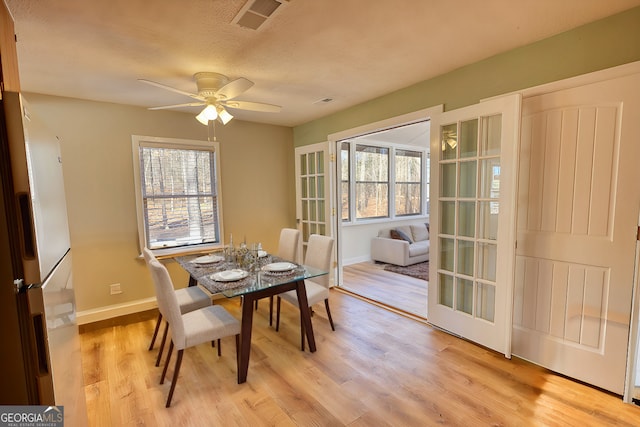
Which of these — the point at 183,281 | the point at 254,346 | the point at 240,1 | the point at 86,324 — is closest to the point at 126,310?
the point at 86,324

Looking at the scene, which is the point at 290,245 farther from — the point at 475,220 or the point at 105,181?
the point at 105,181

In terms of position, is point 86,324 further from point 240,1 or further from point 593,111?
point 593,111

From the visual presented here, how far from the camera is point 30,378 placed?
3.25ft

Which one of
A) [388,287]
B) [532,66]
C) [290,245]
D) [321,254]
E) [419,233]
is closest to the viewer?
[532,66]

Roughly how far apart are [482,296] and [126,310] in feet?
12.2

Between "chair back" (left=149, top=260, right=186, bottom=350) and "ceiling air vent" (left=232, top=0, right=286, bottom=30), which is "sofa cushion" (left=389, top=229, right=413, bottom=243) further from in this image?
"ceiling air vent" (left=232, top=0, right=286, bottom=30)

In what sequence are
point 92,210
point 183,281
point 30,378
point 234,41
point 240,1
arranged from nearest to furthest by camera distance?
1. point 30,378
2. point 240,1
3. point 234,41
4. point 92,210
5. point 183,281

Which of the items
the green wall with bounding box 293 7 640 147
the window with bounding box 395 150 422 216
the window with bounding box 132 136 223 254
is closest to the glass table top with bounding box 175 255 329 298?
the window with bounding box 132 136 223 254

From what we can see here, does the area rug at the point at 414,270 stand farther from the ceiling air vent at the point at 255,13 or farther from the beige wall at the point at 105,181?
the ceiling air vent at the point at 255,13

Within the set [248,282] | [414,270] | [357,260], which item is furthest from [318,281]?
[357,260]

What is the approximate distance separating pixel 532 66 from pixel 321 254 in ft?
7.69

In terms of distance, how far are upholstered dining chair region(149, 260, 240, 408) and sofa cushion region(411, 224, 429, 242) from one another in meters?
4.40

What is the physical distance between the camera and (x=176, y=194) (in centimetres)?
368

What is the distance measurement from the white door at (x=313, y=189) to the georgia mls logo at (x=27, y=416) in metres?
3.29
